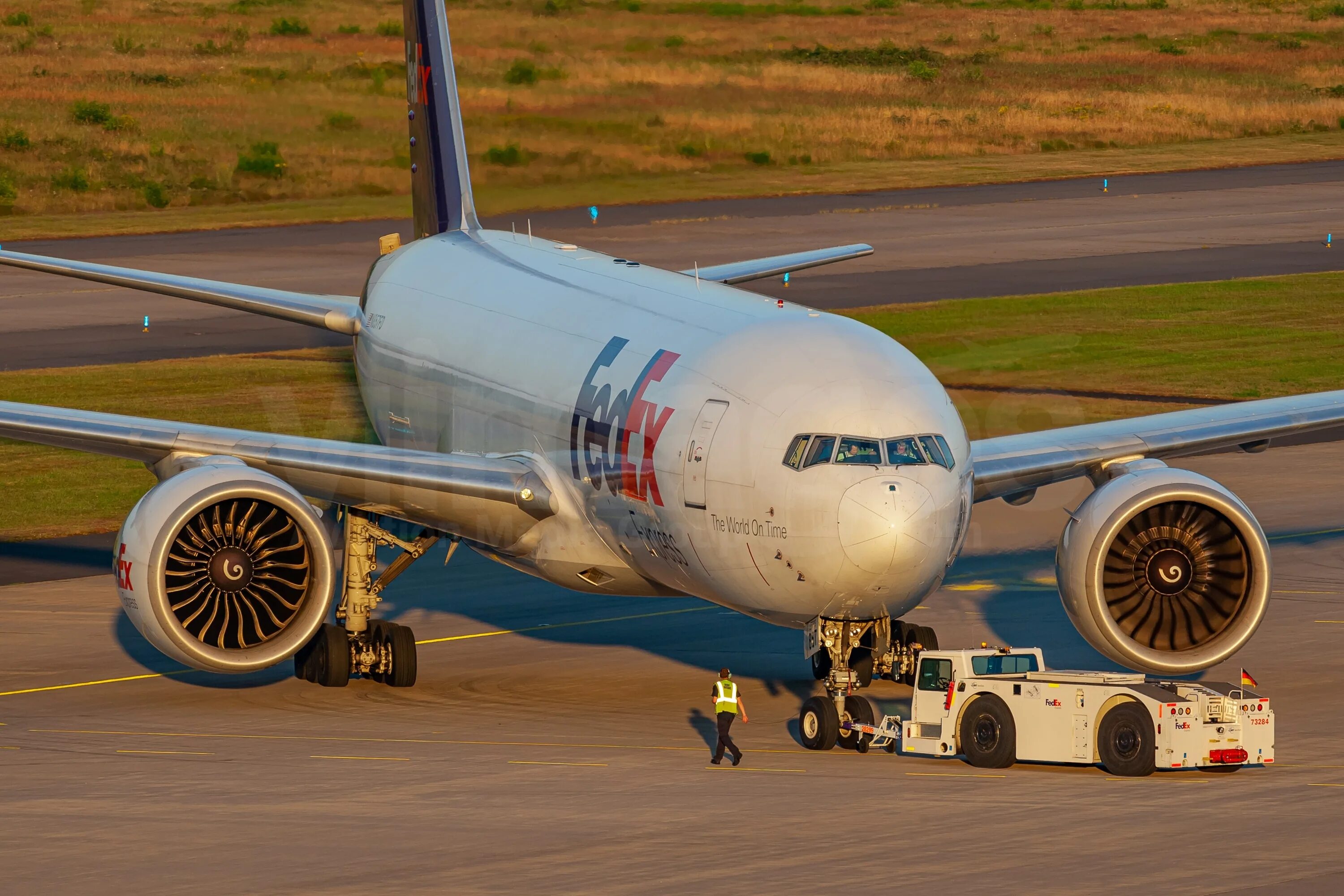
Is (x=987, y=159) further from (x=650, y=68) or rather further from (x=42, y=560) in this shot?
(x=42, y=560)

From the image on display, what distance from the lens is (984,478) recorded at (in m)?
29.7

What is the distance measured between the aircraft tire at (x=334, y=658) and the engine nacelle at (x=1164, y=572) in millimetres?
10274

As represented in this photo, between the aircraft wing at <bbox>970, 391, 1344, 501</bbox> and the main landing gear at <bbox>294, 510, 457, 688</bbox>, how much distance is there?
8454mm

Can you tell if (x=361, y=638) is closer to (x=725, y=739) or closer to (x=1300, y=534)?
(x=725, y=739)

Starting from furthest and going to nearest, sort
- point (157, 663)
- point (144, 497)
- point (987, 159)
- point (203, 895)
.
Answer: point (987, 159) < point (157, 663) < point (144, 497) < point (203, 895)

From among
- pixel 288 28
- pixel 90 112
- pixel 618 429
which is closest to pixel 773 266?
pixel 618 429

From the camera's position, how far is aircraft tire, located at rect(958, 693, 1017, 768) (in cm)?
2639

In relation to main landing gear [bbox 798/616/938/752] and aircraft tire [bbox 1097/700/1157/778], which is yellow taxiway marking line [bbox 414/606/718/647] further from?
aircraft tire [bbox 1097/700/1157/778]

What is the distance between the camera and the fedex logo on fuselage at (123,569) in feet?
95.0

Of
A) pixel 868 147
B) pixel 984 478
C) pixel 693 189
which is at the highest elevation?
pixel 868 147

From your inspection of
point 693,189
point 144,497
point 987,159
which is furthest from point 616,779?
point 987,159

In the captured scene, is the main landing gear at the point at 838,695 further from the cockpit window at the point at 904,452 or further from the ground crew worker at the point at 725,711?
the cockpit window at the point at 904,452

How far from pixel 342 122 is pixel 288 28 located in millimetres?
5662

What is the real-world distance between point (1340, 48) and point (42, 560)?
93.5 meters
